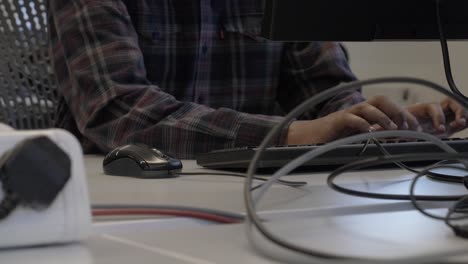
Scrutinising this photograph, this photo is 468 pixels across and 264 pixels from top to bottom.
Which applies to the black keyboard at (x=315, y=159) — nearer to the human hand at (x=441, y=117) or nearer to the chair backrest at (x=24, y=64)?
the human hand at (x=441, y=117)

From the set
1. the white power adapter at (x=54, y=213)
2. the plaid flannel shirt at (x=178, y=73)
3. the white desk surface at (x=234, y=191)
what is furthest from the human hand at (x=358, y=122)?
the white power adapter at (x=54, y=213)

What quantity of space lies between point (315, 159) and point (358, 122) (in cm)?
21

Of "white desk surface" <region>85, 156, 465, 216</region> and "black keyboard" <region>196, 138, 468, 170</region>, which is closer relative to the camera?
"white desk surface" <region>85, 156, 465, 216</region>

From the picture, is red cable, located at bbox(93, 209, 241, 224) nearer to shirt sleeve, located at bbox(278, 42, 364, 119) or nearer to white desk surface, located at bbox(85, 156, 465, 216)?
white desk surface, located at bbox(85, 156, 465, 216)

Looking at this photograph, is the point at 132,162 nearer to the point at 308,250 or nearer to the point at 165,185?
the point at 165,185

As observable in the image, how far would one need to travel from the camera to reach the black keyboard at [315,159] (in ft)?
2.43

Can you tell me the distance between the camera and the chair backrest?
4.29ft

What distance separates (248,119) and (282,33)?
34 cm

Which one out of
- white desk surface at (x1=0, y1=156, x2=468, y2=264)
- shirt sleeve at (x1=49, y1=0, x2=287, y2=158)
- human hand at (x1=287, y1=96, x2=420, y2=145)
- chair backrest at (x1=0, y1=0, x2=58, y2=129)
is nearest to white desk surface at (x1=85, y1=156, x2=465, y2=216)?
white desk surface at (x1=0, y1=156, x2=468, y2=264)

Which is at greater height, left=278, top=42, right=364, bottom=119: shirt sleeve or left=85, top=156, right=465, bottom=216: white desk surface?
left=85, top=156, right=465, bottom=216: white desk surface

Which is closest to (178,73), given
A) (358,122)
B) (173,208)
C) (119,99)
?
(119,99)

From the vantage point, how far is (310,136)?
97 cm

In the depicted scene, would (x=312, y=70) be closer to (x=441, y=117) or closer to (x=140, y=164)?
(x=441, y=117)

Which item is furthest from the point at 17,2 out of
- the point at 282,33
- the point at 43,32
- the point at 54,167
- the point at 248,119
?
the point at 54,167
